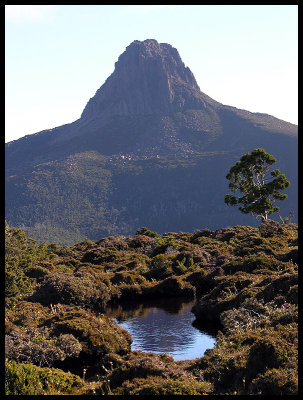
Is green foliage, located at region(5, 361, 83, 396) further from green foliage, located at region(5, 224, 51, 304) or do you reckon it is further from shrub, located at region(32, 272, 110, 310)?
shrub, located at region(32, 272, 110, 310)

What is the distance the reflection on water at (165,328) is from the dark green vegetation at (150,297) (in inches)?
44.9

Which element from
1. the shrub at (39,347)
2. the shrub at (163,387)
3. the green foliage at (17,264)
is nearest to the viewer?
the shrub at (163,387)

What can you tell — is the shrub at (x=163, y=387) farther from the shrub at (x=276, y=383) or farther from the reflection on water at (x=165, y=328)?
the reflection on water at (x=165, y=328)

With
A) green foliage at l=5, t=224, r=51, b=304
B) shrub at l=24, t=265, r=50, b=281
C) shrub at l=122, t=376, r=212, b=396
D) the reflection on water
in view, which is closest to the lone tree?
green foliage at l=5, t=224, r=51, b=304

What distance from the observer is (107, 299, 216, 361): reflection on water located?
24.1m

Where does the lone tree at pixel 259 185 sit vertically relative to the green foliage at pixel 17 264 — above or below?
above

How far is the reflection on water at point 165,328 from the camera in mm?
24078

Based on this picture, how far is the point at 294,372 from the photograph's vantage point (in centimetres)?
1434

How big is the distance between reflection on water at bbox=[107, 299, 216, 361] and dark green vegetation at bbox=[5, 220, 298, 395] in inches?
44.9

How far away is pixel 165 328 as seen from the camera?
2789 centimetres

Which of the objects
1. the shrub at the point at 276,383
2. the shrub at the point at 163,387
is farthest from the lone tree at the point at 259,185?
the shrub at the point at 276,383

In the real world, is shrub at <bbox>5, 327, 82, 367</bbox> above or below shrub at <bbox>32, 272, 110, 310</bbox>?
below

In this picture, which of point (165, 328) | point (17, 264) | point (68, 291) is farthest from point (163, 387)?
point (17, 264)
